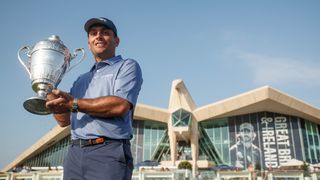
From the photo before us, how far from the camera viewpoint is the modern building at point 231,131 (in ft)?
91.9

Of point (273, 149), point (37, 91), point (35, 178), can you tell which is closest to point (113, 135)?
point (37, 91)

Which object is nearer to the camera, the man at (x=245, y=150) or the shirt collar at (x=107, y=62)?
the shirt collar at (x=107, y=62)

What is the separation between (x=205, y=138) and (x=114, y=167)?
3180cm

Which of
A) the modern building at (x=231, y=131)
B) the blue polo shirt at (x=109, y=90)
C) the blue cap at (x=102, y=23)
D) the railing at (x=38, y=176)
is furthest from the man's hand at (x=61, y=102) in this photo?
the modern building at (x=231, y=131)

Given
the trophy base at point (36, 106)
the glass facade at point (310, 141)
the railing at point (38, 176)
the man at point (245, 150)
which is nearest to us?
the trophy base at point (36, 106)

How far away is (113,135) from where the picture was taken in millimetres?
1767

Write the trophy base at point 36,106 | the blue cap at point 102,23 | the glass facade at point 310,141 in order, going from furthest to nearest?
the glass facade at point 310,141
the blue cap at point 102,23
the trophy base at point 36,106

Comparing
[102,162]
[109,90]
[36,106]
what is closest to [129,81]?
[109,90]

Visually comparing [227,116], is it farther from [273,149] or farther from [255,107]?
[273,149]

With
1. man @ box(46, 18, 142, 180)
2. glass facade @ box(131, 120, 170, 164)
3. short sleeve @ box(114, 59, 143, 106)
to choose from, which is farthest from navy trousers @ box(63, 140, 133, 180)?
glass facade @ box(131, 120, 170, 164)

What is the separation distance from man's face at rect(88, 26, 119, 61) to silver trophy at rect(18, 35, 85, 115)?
0.24m

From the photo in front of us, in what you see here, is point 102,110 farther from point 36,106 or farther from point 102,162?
point 36,106

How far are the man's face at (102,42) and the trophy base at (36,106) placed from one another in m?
0.47

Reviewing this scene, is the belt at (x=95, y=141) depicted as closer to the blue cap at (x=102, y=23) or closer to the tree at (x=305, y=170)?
the blue cap at (x=102, y=23)
